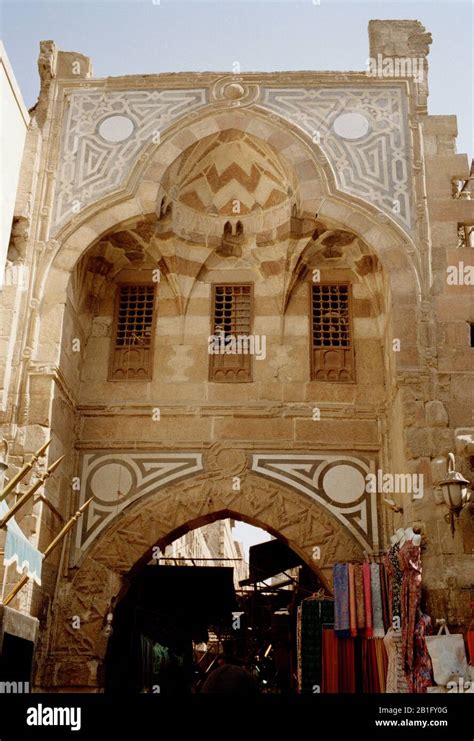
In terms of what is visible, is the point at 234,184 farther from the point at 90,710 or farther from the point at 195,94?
the point at 90,710

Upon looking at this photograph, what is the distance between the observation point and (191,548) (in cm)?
1944

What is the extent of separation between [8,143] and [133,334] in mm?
2960

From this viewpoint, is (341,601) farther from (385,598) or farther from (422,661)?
(422,661)

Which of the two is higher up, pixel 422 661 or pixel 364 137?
pixel 364 137

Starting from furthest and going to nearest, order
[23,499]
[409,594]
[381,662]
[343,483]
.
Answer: [343,483], [381,662], [409,594], [23,499]

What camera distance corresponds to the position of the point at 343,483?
10.3 metres

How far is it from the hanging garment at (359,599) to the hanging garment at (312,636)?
541 millimetres

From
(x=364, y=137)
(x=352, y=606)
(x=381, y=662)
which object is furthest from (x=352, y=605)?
(x=364, y=137)

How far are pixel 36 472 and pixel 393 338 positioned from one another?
445cm

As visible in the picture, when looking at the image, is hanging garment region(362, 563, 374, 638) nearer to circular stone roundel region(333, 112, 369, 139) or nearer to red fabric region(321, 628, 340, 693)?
red fabric region(321, 628, 340, 693)

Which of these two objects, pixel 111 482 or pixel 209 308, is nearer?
pixel 111 482

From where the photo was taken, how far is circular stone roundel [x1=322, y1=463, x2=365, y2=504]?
10.2 meters

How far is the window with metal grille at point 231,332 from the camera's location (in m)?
11.0

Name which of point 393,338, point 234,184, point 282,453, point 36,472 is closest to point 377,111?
point 234,184
